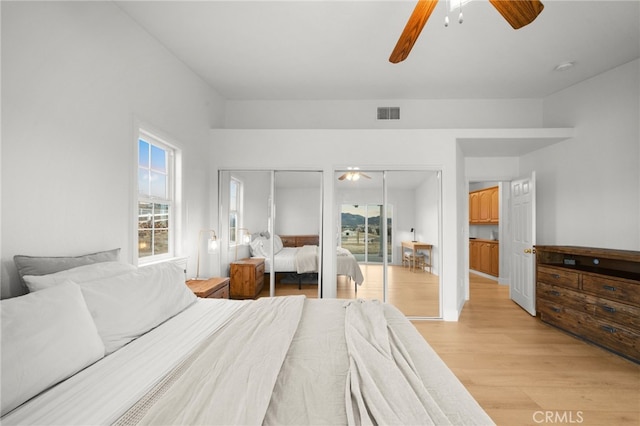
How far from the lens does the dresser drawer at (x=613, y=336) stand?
250 cm

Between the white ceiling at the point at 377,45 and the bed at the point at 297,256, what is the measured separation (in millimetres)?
2162

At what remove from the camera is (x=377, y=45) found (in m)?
2.75

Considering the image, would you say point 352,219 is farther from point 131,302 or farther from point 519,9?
point 131,302

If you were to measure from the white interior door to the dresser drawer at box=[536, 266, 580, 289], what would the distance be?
26 centimetres

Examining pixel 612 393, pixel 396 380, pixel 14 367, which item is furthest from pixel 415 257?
pixel 14 367

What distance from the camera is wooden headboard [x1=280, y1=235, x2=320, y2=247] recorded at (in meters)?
3.79

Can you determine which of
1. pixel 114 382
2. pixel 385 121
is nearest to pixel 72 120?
pixel 114 382

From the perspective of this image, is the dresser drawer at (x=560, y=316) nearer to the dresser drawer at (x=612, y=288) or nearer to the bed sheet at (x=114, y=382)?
the dresser drawer at (x=612, y=288)

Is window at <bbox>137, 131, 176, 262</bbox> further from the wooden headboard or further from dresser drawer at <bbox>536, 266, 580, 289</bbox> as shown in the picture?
dresser drawer at <bbox>536, 266, 580, 289</bbox>

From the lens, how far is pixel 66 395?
969 mm

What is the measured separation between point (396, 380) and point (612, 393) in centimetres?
239

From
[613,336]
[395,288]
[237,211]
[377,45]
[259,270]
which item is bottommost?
[613,336]

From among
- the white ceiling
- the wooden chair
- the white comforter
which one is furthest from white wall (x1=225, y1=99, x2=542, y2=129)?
the white comforter

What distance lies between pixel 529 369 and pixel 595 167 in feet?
8.81
